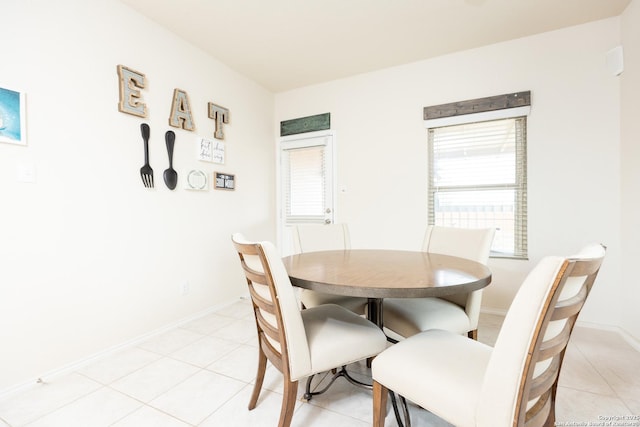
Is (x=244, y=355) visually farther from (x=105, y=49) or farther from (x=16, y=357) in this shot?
(x=105, y=49)

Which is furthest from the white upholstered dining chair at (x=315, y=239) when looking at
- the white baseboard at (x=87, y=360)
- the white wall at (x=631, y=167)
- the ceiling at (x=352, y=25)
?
the white wall at (x=631, y=167)

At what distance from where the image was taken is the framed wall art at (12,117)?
163cm

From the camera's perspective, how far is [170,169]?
8.34ft

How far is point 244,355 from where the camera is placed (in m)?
2.06

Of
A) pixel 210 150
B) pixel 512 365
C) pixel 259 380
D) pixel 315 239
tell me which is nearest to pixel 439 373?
pixel 512 365

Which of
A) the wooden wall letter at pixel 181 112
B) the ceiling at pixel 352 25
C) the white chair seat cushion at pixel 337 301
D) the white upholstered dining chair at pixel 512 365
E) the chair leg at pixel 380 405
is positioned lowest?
the chair leg at pixel 380 405

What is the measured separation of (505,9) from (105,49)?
3053 millimetres

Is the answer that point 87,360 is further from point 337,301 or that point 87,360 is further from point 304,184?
point 304,184

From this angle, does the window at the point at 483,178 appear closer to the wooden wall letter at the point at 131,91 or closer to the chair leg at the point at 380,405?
the chair leg at the point at 380,405

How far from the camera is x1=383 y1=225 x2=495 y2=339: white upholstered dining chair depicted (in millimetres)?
1546

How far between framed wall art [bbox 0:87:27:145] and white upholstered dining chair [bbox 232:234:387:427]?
1507 millimetres

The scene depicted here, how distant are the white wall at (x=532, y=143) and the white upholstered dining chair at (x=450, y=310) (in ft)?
3.66

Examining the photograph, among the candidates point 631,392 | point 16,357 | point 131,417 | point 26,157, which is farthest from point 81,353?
point 631,392

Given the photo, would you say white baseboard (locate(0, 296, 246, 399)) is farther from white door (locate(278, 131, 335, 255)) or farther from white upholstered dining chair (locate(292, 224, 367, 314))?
white door (locate(278, 131, 335, 255))
